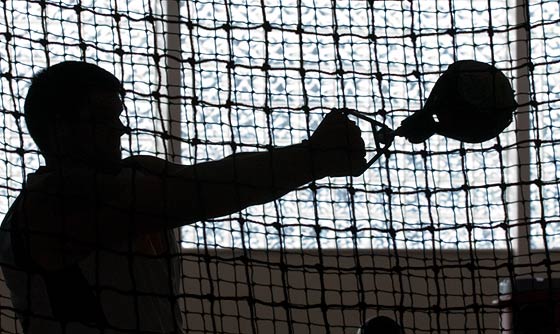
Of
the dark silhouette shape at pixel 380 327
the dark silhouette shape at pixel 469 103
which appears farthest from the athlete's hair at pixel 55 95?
the dark silhouette shape at pixel 380 327

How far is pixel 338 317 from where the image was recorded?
372 centimetres

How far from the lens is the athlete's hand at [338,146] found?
46.7 inches

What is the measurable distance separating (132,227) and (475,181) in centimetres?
283

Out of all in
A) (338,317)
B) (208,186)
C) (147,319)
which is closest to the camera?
(208,186)

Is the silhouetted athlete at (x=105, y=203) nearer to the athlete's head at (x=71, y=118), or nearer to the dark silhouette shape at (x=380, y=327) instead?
the athlete's head at (x=71, y=118)

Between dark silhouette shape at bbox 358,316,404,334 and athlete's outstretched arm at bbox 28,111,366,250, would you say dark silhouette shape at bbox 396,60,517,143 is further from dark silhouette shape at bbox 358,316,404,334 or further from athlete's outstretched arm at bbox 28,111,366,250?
dark silhouette shape at bbox 358,316,404,334

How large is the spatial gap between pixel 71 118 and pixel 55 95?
0.04 metres

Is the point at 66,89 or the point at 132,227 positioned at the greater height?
the point at 66,89

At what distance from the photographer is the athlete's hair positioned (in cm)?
128

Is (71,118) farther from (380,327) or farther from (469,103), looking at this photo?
(380,327)

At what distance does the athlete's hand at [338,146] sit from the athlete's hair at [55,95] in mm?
302

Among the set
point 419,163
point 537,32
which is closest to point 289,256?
point 419,163

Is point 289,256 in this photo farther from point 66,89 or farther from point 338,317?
point 66,89

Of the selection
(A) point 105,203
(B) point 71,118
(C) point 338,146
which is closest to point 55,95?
(B) point 71,118
